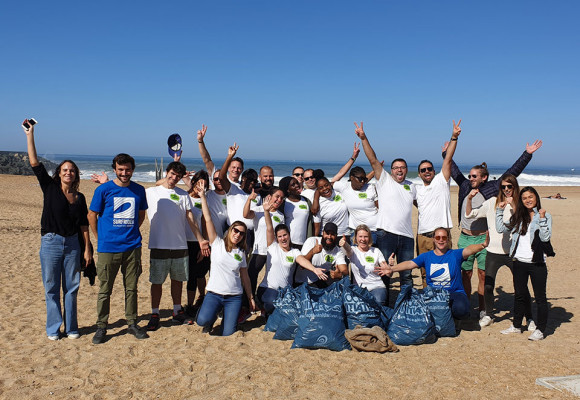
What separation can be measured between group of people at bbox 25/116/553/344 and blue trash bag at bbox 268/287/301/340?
0.32m

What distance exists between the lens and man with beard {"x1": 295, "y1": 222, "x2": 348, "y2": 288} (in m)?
5.49

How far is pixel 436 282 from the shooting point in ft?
17.9

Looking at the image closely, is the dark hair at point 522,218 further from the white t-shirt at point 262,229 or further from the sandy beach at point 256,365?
the white t-shirt at point 262,229

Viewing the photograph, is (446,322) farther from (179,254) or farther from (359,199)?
(179,254)

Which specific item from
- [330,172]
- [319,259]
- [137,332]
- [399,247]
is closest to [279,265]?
[319,259]

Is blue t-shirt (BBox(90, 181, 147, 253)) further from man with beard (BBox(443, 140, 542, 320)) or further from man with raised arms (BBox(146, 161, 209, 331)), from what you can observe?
man with beard (BBox(443, 140, 542, 320))

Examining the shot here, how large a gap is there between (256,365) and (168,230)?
1.86 m

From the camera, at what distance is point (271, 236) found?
5605mm

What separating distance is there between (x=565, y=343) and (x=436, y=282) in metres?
1.45

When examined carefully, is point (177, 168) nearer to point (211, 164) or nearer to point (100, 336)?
point (211, 164)

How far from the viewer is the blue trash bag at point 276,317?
206 inches

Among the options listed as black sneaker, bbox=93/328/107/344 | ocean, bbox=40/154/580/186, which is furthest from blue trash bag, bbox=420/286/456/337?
ocean, bbox=40/154/580/186

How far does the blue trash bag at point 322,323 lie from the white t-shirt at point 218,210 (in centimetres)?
146

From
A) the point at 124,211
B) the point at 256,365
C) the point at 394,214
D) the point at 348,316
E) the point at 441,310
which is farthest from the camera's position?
the point at 394,214
